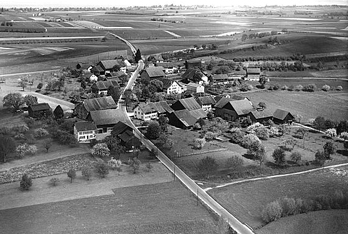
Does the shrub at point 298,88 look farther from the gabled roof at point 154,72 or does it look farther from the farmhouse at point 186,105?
the gabled roof at point 154,72

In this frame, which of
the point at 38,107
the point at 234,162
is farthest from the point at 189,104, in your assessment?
the point at 38,107

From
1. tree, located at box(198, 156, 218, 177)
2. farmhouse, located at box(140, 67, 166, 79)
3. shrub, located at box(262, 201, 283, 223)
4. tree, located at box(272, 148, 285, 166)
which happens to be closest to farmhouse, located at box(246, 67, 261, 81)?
farmhouse, located at box(140, 67, 166, 79)

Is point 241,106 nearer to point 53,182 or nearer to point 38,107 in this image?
point 38,107

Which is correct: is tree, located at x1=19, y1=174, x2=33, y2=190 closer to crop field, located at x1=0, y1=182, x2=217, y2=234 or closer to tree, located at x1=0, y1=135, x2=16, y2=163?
crop field, located at x1=0, y1=182, x2=217, y2=234

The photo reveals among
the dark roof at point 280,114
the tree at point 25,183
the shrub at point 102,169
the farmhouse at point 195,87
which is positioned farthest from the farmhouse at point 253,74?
the tree at point 25,183

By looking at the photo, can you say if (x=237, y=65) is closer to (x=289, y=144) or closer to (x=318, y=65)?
(x=318, y=65)
